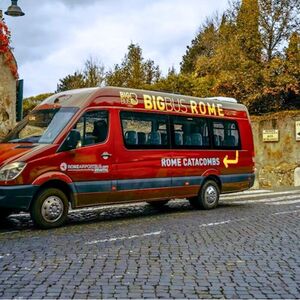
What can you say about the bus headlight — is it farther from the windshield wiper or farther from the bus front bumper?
the windshield wiper

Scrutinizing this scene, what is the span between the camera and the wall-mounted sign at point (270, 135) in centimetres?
2286

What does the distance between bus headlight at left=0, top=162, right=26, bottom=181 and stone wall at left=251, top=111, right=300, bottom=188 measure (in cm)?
1518

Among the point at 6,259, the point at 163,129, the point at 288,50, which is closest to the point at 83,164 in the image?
the point at 163,129

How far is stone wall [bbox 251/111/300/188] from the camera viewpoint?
2241 centimetres

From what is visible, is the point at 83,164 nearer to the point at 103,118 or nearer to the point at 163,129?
the point at 103,118

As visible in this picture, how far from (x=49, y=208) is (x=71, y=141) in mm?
1252

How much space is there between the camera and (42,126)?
33.0ft

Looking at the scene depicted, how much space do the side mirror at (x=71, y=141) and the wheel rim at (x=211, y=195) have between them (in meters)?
4.28

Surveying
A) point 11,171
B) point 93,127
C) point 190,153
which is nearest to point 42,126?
point 93,127

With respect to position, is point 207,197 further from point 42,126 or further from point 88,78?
point 88,78

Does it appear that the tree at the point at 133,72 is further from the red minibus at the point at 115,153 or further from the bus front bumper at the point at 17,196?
the bus front bumper at the point at 17,196

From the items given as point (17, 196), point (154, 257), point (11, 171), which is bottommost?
point (154, 257)

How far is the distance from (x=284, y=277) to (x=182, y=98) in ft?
23.8

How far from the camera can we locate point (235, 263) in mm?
6574
